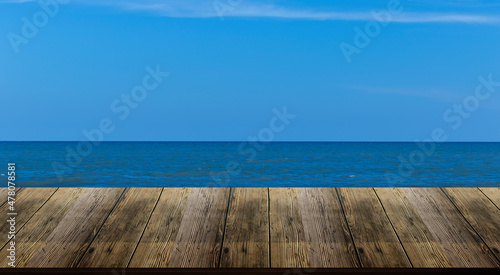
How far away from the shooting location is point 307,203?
2375mm

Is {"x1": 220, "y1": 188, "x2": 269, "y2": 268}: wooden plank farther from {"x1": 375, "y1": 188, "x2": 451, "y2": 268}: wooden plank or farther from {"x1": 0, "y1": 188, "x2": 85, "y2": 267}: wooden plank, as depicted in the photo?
{"x1": 0, "y1": 188, "x2": 85, "y2": 267}: wooden plank

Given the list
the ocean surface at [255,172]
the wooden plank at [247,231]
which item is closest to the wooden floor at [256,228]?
the wooden plank at [247,231]

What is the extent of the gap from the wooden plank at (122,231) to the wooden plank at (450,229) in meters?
1.28

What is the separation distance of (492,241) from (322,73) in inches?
1089

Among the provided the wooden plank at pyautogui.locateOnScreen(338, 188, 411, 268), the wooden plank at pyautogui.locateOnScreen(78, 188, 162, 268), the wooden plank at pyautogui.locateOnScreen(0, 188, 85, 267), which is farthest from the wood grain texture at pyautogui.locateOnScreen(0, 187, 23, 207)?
the wooden plank at pyautogui.locateOnScreen(338, 188, 411, 268)

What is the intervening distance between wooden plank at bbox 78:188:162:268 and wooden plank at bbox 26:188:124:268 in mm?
38

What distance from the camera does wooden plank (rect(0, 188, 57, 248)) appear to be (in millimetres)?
2080

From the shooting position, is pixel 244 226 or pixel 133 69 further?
pixel 133 69

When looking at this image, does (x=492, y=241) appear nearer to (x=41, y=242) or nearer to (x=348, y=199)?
(x=348, y=199)

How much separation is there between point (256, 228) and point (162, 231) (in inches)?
16.5

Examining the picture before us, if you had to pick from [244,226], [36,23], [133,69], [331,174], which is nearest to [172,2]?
[133,69]

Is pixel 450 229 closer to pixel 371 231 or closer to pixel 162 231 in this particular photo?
pixel 371 231

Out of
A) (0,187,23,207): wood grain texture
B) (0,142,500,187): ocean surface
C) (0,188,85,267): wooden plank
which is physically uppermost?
(0,188,85,267): wooden plank

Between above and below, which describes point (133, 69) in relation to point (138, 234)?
below
